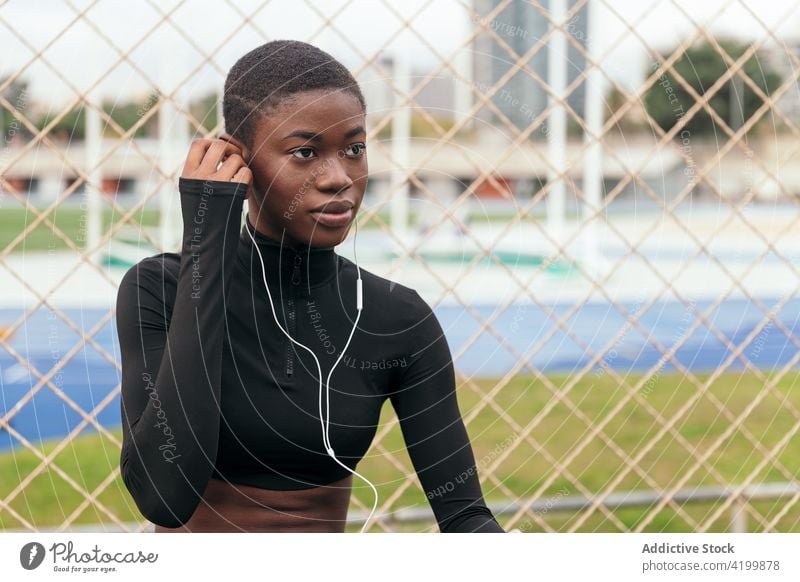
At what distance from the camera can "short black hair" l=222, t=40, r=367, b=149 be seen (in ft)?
3.09

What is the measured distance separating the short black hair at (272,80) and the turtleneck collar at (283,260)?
0.11 meters

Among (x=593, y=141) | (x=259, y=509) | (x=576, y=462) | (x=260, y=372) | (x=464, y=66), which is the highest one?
(x=464, y=66)

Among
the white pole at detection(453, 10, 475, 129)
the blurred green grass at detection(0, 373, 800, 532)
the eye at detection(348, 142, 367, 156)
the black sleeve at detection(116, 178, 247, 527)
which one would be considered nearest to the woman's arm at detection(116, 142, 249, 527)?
the black sleeve at detection(116, 178, 247, 527)

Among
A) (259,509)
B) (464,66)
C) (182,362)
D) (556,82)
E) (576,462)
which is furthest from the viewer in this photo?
(576,462)

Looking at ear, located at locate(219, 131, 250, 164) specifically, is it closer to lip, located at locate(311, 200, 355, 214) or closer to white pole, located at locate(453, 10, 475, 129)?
lip, located at locate(311, 200, 355, 214)

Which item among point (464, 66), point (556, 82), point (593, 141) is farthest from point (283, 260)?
point (556, 82)

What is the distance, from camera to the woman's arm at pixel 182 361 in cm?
89

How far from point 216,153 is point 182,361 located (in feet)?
0.67

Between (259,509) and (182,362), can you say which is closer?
(182,362)

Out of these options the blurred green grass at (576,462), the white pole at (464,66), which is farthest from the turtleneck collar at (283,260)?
the blurred green grass at (576,462)

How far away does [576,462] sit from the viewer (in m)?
3.05

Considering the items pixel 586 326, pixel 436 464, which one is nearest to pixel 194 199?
pixel 436 464

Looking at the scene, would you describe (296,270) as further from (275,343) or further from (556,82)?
(556,82)

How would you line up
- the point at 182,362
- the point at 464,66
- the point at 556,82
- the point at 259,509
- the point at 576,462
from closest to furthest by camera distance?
the point at 182,362 < the point at 259,509 < the point at 464,66 < the point at 556,82 < the point at 576,462
